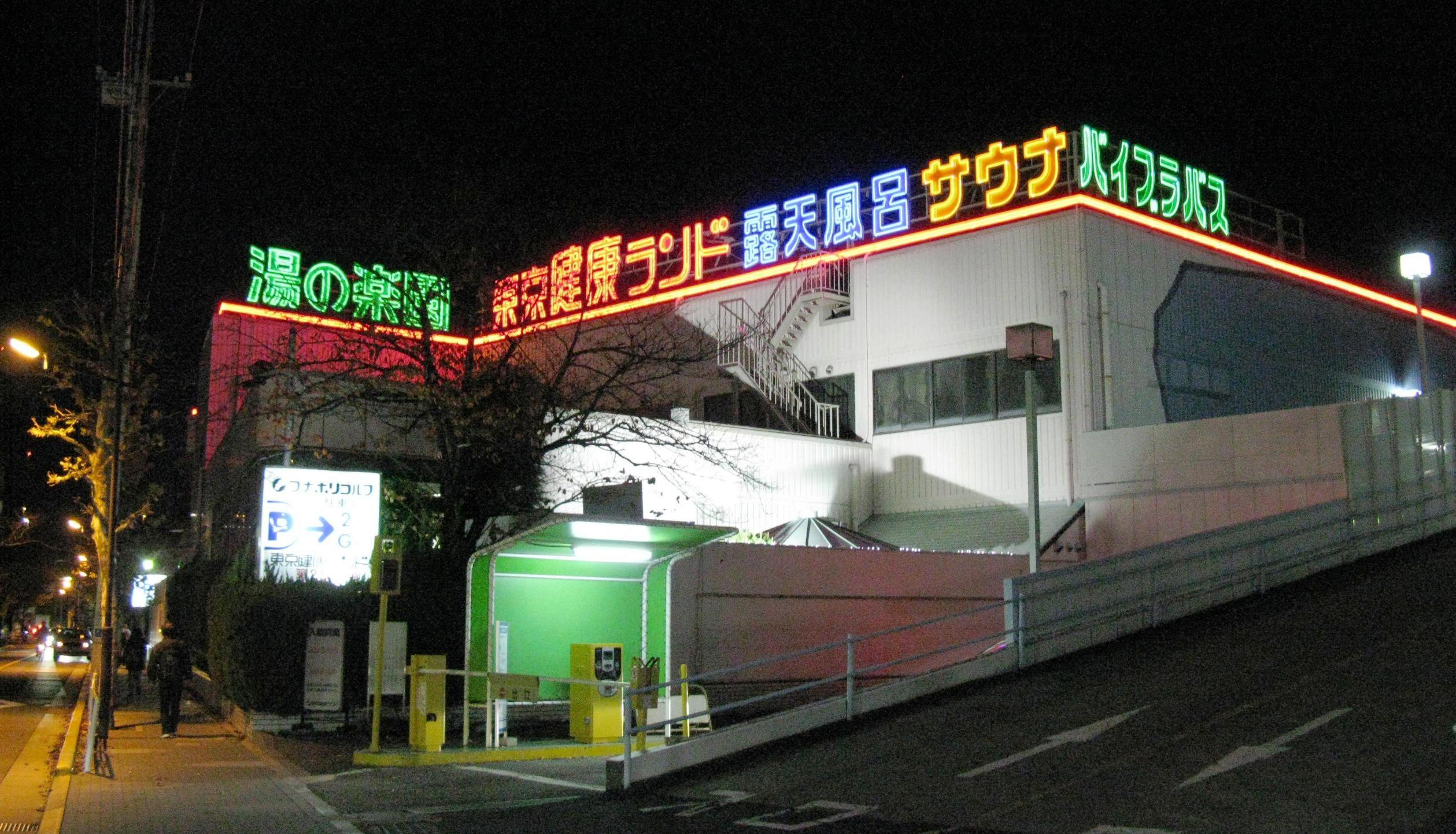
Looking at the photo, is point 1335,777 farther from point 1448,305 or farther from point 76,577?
point 76,577

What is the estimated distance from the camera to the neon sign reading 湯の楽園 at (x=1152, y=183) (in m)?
28.2

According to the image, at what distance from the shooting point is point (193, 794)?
1286 cm

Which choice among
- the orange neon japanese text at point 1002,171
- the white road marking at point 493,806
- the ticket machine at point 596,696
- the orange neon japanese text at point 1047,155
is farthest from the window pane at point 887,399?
the white road marking at point 493,806

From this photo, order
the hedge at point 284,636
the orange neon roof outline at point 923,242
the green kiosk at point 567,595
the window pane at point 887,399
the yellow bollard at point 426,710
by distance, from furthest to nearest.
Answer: the window pane at point 887,399, the orange neon roof outline at point 923,242, the hedge at point 284,636, the green kiosk at point 567,595, the yellow bollard at point 426,710

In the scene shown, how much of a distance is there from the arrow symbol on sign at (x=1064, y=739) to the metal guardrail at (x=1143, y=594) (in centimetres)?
216

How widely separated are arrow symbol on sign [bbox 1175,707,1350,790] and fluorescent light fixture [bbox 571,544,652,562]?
870cm

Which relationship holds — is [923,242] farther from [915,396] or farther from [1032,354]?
[1032,354]

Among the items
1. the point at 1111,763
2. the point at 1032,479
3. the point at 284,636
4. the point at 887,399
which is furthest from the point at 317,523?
the point at 887,399

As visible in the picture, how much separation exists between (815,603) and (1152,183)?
14.6 m

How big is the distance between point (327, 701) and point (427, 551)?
325cm

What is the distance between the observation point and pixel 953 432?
97.4 ft

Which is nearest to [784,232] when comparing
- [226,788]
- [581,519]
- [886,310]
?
[886,310]

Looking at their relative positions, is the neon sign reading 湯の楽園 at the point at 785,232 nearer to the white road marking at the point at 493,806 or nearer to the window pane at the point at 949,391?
the window pane at the point at 949,391

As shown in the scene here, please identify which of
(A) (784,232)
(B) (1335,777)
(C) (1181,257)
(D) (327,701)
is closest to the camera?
(B) (1335,777)
